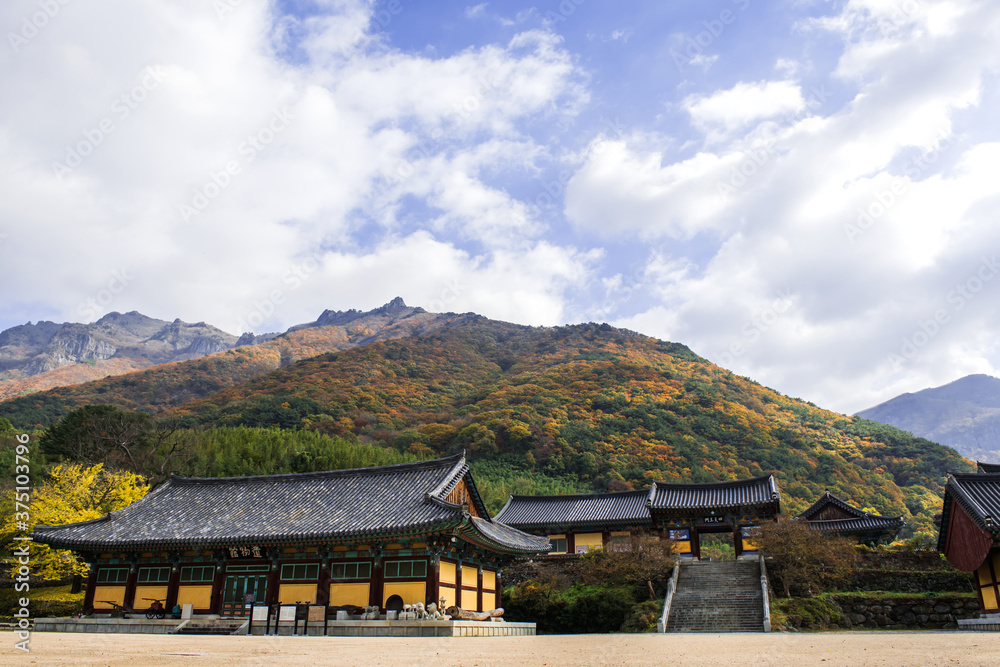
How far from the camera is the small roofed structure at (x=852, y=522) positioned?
37500 mm

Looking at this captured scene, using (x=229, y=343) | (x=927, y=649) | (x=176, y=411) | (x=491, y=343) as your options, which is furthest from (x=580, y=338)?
(x=229, y=343)

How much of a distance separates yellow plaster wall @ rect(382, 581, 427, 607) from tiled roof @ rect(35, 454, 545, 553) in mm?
2022

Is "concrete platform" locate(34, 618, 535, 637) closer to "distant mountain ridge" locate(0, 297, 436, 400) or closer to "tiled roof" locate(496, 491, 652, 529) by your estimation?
"tiled roof" locate(496, 491, 652, 529)

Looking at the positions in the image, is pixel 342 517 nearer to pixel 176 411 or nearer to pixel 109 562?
pixel 109 562

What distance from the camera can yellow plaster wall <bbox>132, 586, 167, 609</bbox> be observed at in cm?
2638

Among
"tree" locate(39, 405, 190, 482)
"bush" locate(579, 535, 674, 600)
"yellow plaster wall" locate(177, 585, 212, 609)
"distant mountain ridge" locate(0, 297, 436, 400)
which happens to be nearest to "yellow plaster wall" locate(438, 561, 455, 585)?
"bush" locate(579, 535, 674, 600)

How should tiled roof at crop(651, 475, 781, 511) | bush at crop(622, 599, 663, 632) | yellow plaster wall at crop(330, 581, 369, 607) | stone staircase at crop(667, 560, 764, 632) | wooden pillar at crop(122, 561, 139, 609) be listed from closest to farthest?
yellow plaster wall at crop(330, 581, 369, 607)
stone staircase at crop(667, 560, 764, 632)
bush at crop(622, 599, 663, 632)
wooden pillar at crop(122, 561, 139, 609)
tiled roof at crop(651, 475, 781, 511)

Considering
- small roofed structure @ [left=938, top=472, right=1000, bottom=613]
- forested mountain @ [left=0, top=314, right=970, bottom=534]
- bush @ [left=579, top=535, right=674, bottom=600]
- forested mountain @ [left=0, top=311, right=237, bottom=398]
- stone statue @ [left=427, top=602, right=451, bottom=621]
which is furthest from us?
forested mountain @ [left=0, top=311, right=237, bottom=398]

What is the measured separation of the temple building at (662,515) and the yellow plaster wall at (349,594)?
16548 millimetres

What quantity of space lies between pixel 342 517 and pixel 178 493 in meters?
11.9

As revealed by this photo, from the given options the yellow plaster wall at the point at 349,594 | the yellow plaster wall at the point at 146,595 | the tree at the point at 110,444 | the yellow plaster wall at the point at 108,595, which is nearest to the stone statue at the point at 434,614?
the yellow plaster wall at the point at 349,594

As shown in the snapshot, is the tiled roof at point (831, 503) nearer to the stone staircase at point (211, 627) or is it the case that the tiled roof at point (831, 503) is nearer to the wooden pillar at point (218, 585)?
the stone staircase at point (211, 627)

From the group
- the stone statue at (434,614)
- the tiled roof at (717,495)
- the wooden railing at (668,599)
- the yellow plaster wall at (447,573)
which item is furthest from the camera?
the tiled roof at (717,495)

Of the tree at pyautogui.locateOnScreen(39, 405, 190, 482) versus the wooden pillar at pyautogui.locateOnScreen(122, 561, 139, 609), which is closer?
the wooden pillar at pyautogui.locateOnScreen(122, 561, 139, 609)
